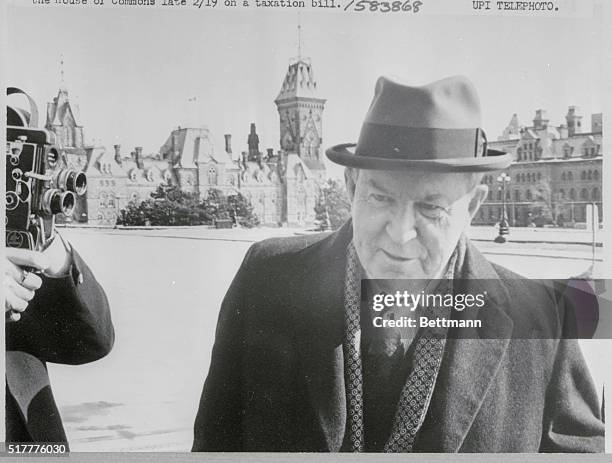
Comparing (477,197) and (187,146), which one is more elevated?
(187,146)

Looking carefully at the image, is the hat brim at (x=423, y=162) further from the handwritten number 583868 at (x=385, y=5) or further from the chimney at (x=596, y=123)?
the handwritten number 583868 at (x=385, y=5)

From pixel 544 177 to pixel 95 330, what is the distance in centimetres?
185

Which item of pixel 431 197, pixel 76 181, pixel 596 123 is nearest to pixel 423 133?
pixel 431 197

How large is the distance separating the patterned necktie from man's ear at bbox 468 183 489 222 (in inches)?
6.8

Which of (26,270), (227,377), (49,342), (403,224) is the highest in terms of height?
(403,224)

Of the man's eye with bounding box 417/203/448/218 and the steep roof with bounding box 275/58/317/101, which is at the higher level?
the steep roof with bounding box 275/58/317/101

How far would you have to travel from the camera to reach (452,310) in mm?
3016

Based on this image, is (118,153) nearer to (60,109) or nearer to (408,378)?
(60,109)

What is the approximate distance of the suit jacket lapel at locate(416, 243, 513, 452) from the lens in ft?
9.63

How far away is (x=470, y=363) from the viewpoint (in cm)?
297

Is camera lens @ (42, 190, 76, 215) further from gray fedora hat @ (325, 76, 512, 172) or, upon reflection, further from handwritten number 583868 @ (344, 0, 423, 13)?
handwritten number 583868 @ (344, 0, 423, 13)

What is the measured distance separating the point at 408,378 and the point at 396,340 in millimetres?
147


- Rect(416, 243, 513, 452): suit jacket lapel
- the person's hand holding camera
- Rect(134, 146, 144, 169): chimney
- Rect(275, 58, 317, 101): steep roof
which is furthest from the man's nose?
the person's hand holding camera

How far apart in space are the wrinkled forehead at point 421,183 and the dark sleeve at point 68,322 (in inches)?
45.4
